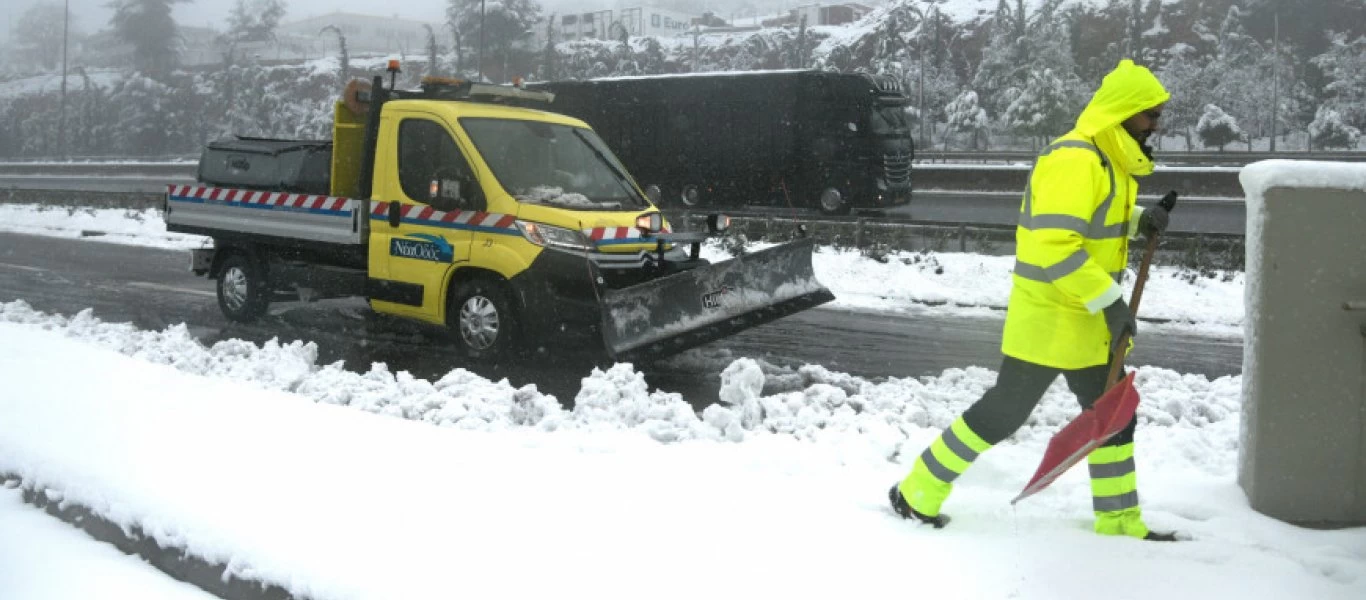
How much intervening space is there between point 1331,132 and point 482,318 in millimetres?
39378

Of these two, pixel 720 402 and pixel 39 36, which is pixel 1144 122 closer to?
pixel 720 402

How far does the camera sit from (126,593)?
4.25 meters

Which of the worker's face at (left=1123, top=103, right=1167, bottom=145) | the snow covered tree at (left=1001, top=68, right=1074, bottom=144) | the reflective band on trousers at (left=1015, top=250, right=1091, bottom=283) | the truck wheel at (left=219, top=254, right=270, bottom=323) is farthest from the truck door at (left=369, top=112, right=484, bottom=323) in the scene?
the snow covered tree at (left=1001, top=68, right=1074, bottom=144)

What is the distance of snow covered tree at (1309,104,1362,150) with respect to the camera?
39156 mm

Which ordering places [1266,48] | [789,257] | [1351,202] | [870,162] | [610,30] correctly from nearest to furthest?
[1351,202] → [789,257] → [870,162] → [1266,48] → [610,30]

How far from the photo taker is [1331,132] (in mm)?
39594

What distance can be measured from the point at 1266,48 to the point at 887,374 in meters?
46.7

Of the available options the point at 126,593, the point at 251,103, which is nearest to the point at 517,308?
the point at 126,593

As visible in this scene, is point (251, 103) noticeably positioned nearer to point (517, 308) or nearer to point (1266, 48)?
point (1266, 48)

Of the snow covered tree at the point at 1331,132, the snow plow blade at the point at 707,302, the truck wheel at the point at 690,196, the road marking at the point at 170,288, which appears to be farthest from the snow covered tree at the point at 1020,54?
the snow plow blade at the point at 707,302

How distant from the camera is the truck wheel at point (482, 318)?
27.5 ft

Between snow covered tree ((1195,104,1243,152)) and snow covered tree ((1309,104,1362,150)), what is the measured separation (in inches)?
96.9

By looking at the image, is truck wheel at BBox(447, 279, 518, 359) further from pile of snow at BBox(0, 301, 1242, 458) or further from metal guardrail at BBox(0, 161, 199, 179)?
metal guardrail at BBox(0, 161, 199, 179)

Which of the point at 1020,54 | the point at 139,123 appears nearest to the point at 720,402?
the point at 1020,54
